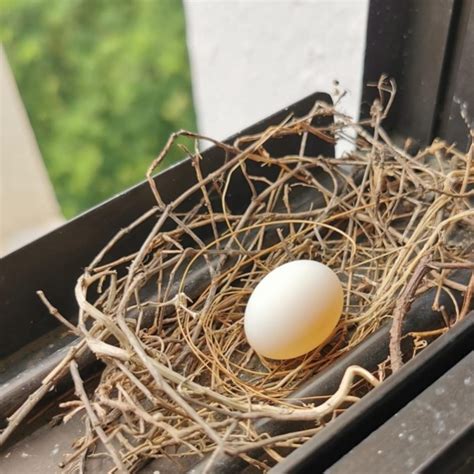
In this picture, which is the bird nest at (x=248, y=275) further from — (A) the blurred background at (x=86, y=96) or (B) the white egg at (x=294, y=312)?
(A) the blurred background at (x=86, y=96)

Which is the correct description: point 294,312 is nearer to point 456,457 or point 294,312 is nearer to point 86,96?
point 456,457

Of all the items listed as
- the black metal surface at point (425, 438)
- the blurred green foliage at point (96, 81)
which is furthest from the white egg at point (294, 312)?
the blurred green foliage at point (96, 81)

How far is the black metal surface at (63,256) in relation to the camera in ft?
2.04

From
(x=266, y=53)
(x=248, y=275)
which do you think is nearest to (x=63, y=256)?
(x=248, y=275)

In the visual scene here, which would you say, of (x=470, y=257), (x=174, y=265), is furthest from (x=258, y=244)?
(x=470, y=257)

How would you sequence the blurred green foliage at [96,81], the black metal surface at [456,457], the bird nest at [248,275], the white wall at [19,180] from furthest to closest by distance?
the blurred green foliage at [96,81], the white wall at [19,180], the bird nest at [248,275], the black metal surface at [456,457]

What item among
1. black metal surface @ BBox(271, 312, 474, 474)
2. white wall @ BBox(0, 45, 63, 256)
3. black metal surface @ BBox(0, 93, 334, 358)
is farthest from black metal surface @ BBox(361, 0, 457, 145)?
white wall @ BBox(0, 45, 63, 256)

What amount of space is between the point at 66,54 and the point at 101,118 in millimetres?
185

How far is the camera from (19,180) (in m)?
1.37

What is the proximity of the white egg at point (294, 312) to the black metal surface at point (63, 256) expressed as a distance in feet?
0.49

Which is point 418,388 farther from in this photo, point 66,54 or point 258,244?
point 66,54

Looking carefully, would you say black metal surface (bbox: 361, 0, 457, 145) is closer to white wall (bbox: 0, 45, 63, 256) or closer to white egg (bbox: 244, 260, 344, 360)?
white egg (bbox: 244, 260, 344, 360)

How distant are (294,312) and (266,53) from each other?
0.50 metres

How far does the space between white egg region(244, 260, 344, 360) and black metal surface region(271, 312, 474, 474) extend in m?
0.12
